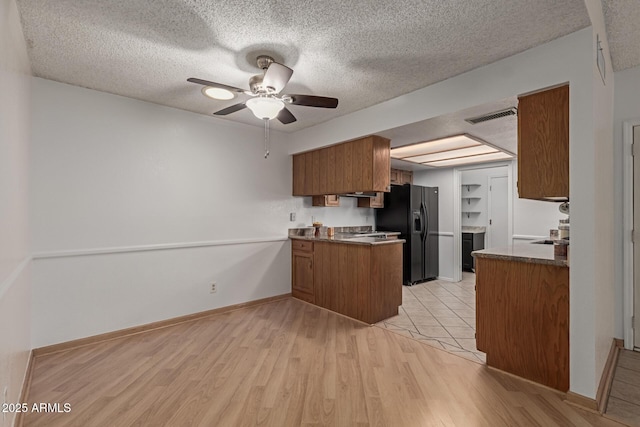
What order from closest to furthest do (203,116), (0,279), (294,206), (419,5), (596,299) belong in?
1. (0,279)
2. (419,5)
3. (596,299)
4. (203,116)
5. (294,206)

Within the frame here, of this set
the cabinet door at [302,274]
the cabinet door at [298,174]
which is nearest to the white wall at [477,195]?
the cabinet door at [298,174]

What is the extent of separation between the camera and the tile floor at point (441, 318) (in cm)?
287

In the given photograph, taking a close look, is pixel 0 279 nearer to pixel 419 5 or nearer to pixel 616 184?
pixel 419 5

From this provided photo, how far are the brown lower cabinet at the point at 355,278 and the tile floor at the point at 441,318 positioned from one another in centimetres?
23

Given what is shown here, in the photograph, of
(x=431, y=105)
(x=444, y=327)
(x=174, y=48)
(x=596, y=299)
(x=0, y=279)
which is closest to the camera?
A: (x=0, y=279)

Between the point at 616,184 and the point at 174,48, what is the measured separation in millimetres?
3979

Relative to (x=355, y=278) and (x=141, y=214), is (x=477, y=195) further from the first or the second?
(x=141, y=214)

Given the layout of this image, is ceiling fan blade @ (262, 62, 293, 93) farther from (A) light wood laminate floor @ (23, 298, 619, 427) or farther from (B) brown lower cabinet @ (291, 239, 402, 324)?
(A) light wood laminate floor @ (23, 298, 619, 427)

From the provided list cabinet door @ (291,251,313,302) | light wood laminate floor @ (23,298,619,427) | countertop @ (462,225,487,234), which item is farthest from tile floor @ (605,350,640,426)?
countertop @ (462,225,487,234)

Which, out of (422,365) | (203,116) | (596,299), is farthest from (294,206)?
(596,299)

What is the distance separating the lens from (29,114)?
98.8 inches

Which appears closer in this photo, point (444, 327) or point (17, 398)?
point (17, 398)

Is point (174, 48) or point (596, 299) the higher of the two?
point (174, 48)

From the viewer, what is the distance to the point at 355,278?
3525 mm
